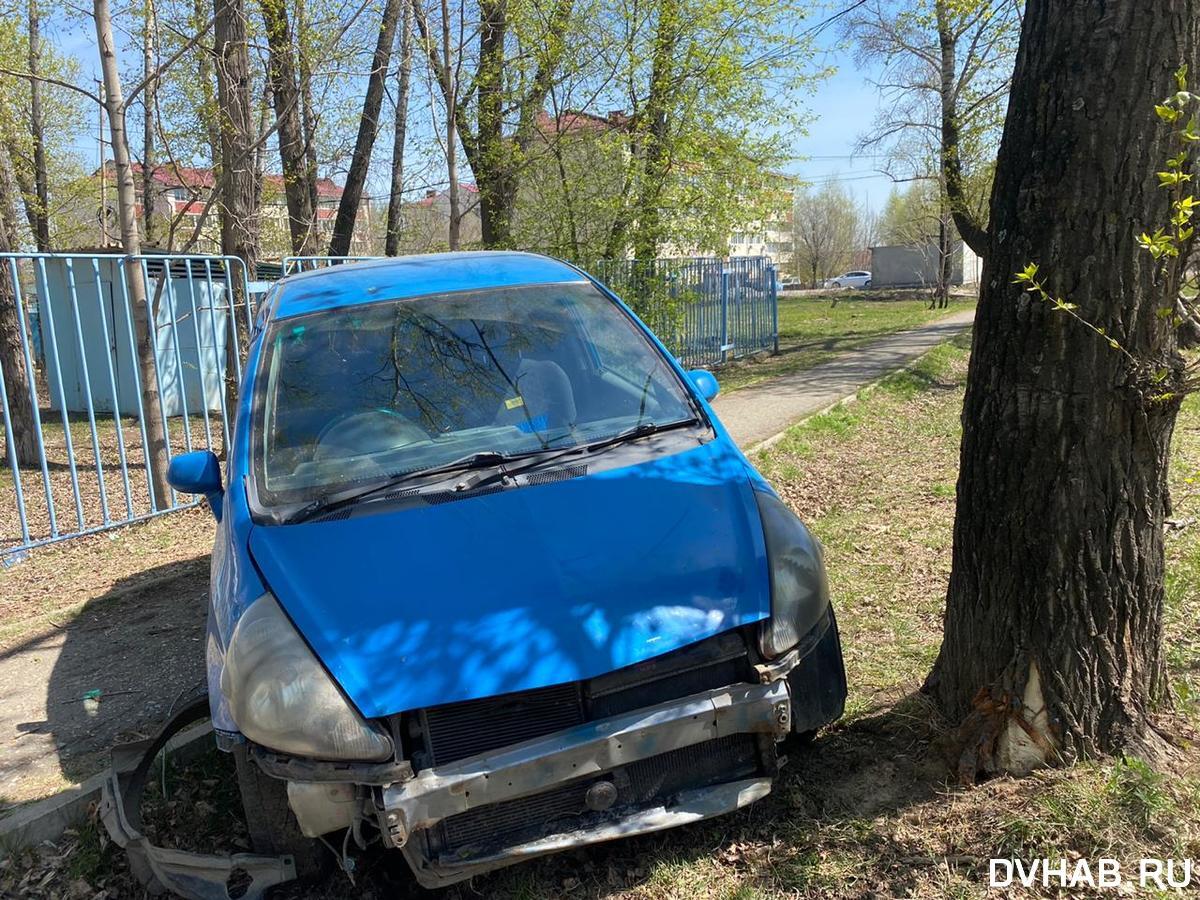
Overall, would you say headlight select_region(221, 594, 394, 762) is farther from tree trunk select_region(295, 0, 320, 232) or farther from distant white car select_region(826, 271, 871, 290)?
distant white car select_region(826, 271, 871, 290)

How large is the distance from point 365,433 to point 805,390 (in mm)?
9806

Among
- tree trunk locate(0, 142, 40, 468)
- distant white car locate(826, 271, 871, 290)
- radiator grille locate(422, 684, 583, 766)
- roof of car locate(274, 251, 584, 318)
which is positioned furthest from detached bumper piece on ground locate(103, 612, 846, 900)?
distant white car locate(826, 271, 871, 290)

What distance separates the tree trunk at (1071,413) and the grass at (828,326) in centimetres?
1043

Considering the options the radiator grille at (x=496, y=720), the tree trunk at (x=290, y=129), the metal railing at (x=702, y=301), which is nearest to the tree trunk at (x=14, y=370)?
the tree trunk at (x=290, y=129)

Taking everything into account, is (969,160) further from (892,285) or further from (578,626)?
(892,285)

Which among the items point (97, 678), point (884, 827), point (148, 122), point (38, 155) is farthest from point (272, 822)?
point (38, 155)

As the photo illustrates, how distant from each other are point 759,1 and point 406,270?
34.1 ft

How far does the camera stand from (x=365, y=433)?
11.4 ft

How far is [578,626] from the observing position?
260cm

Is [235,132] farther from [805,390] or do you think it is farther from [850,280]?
[850,280]

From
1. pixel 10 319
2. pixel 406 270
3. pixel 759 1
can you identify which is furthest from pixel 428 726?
pixel 759 1

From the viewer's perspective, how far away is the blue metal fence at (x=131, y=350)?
23.7ft

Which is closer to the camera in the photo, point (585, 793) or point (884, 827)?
point (585, 793)

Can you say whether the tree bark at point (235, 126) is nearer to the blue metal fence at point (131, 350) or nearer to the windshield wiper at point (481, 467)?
the blue metal fence at point (131, 350)
